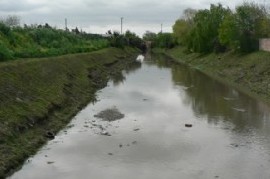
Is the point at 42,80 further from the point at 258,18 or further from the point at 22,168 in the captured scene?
the point at 258,18

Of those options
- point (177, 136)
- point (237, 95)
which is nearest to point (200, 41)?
point (237, 95)

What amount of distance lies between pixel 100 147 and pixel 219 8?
59.0 meters

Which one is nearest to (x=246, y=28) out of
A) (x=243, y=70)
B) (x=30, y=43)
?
(x=243, y=70)

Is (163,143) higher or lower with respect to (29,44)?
lower

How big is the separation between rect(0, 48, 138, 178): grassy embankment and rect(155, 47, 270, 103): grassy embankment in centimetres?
1313

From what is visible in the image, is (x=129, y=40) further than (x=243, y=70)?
Yes

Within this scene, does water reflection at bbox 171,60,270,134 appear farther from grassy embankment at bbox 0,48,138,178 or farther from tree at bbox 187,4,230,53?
tree at bbox 187,4,230,53

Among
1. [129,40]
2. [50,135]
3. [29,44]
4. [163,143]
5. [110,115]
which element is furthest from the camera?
[129,40]

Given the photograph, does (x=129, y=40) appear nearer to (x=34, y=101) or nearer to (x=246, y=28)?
(x=246, y=28)

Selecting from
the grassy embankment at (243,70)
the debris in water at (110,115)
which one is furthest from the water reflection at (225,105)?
the debris in water at (110,115)

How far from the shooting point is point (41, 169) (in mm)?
17156

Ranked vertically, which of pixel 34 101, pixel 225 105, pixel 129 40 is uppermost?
pixel 129 40

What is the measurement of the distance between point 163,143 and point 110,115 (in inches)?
287

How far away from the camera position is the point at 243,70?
4850 cm
